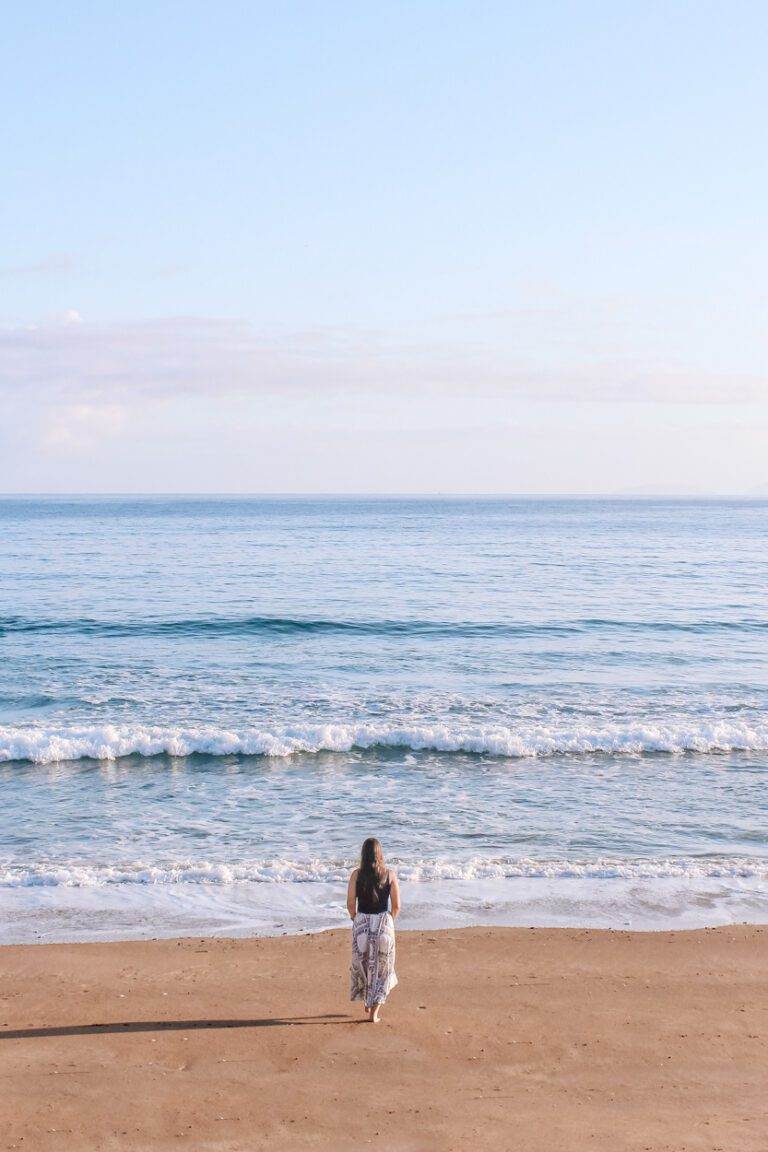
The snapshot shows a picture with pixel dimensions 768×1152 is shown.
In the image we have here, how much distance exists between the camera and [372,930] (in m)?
9.02

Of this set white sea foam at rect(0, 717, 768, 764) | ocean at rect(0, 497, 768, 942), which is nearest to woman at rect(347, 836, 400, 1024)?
ocean at rect(0, 497, 768, 942)

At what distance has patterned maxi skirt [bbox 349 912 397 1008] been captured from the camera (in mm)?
8953

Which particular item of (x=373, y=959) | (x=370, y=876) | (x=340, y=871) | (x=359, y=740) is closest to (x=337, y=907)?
(x=340, y=871)

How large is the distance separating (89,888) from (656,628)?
24.8 meters

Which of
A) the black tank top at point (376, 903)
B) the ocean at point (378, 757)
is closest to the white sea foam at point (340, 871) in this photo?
the ocean at point (378, 757)

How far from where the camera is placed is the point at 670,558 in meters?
62.3

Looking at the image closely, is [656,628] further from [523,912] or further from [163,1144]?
[163,1144]

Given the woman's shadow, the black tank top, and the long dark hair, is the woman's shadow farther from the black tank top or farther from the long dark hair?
the long dark hair

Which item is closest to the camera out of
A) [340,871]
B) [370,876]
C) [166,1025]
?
[166,1025]

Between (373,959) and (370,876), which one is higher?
(370,876)

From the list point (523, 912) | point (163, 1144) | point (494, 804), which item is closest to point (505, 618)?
point (494, 804)

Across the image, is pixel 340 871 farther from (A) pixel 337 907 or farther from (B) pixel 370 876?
(B) pixel 370 876

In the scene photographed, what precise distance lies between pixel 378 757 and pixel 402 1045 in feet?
36.2

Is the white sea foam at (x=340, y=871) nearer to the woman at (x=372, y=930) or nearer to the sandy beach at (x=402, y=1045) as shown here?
the sandy beach at (x=402, y=1045)
